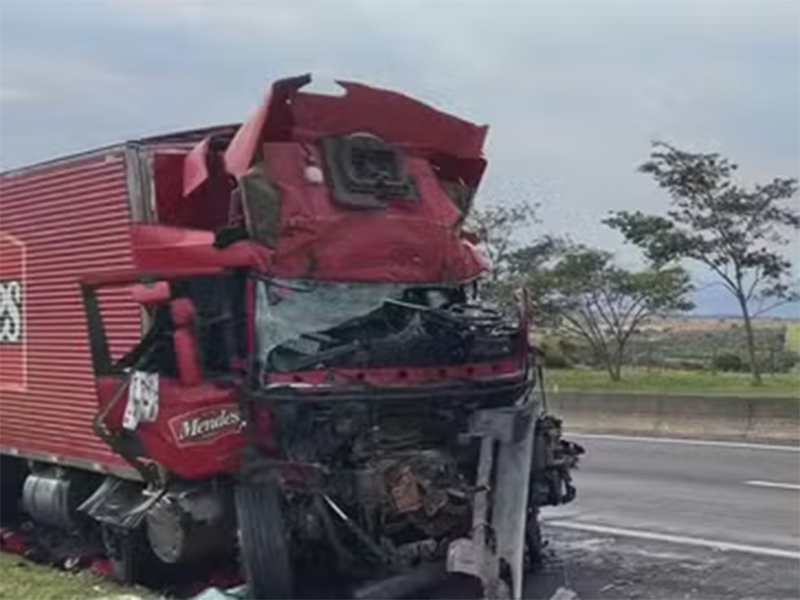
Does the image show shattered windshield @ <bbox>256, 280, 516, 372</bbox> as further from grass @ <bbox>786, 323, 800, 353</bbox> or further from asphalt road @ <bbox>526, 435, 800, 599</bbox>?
grass @ <bbox>786, 323, 800, 353</bbox>

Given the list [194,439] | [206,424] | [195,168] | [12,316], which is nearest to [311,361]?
[206,424]

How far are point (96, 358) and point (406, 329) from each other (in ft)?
7.53

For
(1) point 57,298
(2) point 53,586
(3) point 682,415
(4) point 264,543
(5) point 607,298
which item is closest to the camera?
(4) point 264,543

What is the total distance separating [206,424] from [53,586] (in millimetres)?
1872

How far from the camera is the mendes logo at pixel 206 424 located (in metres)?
8.05

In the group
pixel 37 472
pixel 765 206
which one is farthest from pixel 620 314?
pixel 37 472

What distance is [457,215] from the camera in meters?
9.32

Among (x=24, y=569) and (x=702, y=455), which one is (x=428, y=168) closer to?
(x=24, y=569)

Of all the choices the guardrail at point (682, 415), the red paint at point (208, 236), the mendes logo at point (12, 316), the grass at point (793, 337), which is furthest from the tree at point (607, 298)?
the red paint at point (208, 236)

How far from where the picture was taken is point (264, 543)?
805cm

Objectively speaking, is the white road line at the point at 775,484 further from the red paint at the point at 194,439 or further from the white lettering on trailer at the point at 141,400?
the white lettering on trailer at the point at 141,400

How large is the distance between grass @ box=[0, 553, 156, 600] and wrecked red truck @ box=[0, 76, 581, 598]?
34 cm

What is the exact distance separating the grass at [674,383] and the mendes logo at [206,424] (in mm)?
12284

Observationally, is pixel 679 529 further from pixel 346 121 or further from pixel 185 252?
pixel 185 252
